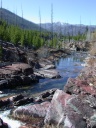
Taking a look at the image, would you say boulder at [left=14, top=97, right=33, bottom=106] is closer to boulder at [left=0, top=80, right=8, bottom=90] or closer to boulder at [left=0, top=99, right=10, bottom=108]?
boulder at [left=0, top=99, right=10, bottom=108]

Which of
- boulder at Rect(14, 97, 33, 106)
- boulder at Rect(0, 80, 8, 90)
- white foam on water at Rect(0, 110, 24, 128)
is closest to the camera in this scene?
white foam on water at Rect(0, 110, 24, 128)

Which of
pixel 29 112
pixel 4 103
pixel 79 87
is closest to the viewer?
pixel 29 112

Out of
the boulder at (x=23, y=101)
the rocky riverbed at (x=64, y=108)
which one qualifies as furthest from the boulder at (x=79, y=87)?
the boulder at (x=23, y=101)

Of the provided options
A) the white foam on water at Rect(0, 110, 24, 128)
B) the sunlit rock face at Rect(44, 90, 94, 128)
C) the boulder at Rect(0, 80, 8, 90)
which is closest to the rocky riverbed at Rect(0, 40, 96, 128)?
the sunlit rock face at Rect(44, 90, 94, 128)

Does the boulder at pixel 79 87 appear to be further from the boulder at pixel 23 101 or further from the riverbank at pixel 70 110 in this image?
the boulder at pixel 23 101

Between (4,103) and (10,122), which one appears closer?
(10,122)

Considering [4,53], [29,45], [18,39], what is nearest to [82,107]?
[4,53]

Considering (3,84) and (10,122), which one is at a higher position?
(3,84)

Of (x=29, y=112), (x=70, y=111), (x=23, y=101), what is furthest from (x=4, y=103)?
(x=70, y=111)

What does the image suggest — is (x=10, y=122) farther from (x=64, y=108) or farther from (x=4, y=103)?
(x=4, y=103)

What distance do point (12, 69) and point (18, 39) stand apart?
49.2 metres

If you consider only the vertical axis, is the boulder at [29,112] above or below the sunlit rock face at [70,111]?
below

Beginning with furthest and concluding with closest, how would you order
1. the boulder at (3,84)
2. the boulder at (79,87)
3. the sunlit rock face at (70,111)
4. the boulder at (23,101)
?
1. the boulder at (3,84)
2. the boulder at (23,101)
3. the boulder at (79,87)
4. the sunlit rock face at (70,111)

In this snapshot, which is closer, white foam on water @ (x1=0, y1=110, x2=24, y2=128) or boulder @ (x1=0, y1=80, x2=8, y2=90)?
white foam on water @ (x1=0, y1=110, x2=24, y2=128)
